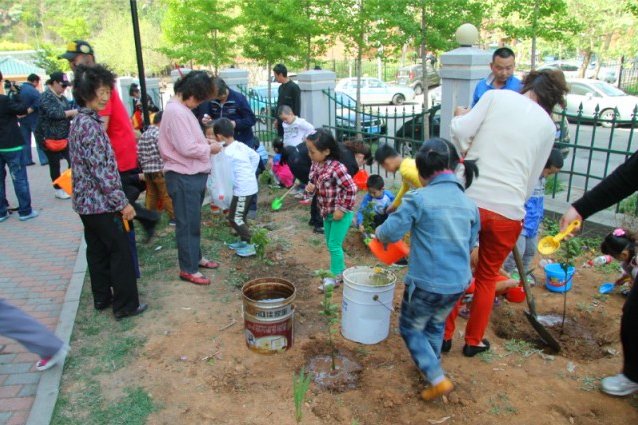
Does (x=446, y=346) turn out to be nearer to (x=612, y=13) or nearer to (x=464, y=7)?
(x=464, y=7)

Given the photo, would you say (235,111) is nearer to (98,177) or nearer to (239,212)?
(239,212)

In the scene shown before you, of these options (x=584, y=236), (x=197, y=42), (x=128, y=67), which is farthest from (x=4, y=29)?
(x=584, y=236)

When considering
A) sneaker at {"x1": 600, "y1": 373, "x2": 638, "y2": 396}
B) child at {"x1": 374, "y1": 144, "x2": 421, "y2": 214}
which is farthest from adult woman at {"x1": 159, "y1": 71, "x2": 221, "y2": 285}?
sneaker at {"x1": 600, "y1": 373, "x2": 638, "y2": 396}

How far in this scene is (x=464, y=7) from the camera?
32.7 ft

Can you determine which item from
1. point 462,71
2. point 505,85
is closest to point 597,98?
point 462,71

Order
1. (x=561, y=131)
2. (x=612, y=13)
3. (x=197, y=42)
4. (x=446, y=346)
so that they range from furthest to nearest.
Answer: (x=612, y=13) < (x=197, y=42) < (x=561, y=131) < (x=446, y=346)

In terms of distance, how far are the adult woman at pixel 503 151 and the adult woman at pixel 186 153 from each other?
212 cm

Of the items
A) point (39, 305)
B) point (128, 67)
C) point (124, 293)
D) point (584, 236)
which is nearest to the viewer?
point (124, 293)

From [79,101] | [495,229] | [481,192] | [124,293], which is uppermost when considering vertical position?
[79,101]

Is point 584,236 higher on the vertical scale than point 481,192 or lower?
lower

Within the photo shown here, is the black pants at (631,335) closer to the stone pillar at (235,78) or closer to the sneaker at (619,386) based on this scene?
the sneaker at (619,386)

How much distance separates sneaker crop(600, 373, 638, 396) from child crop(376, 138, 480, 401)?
1.02 meters

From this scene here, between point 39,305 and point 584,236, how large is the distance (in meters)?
5.40

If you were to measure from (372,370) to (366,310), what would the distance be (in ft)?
1.33
